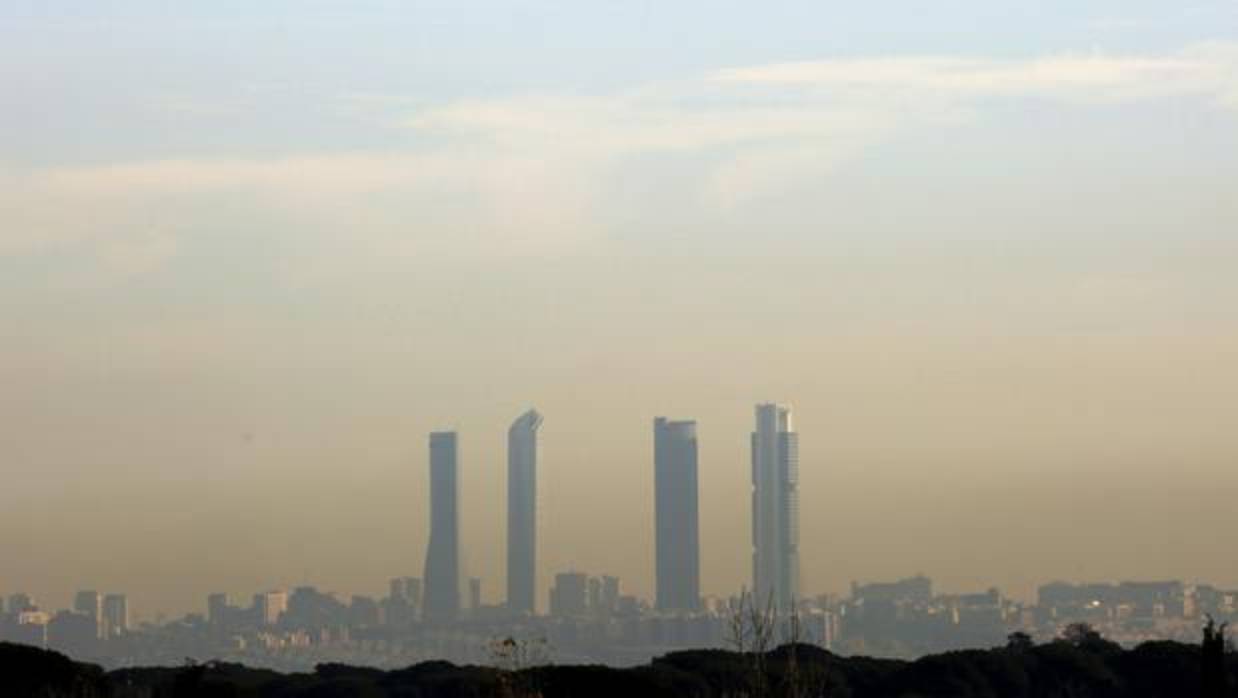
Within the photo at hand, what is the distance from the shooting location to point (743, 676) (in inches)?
2886

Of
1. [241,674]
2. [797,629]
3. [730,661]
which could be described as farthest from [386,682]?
[797,629]

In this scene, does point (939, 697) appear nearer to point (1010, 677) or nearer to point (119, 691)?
point (1010, 677)

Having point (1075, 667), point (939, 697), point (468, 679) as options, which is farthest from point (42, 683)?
point (1075, 667)

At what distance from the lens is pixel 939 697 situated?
82.6 meters

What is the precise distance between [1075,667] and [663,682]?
16.7m

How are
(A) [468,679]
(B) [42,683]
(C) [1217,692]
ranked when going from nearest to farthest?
(C) [1217,692] < (B) [42,683] < (A) [468,679]

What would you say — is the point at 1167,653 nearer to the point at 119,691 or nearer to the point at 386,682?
the point at 386,682

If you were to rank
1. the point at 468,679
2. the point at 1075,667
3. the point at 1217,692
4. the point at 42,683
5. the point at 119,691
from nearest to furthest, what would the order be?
the point at 1217,692
the point at 119,691
the point at 42,683
the point at 468,679
the point at 1075,667

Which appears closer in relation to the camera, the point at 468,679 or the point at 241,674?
the point at 468,679

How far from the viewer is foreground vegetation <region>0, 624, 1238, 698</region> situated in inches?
2901

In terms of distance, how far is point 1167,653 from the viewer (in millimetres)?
85562

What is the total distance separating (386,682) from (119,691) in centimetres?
1981

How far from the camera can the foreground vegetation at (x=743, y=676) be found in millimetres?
73688

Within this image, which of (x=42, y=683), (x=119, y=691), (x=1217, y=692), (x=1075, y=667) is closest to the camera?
(x=1217, y=692)
